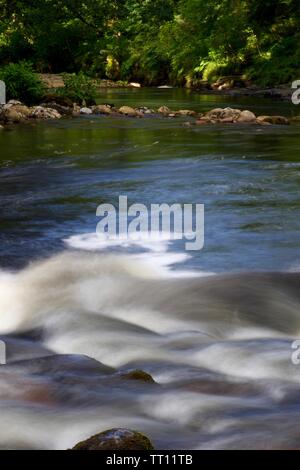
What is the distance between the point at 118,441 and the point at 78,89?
22.4 m

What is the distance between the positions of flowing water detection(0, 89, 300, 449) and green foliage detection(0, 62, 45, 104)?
12186 millimetres

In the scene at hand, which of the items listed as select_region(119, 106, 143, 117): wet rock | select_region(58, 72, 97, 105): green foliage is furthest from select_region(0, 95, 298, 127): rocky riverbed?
select_region(58, 72, 97, 105): green foliage

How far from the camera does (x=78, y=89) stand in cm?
2475

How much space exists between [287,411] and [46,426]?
3.87 feet

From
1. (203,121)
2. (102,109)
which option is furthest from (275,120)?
(102,109)

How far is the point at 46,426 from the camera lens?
3.75 metres

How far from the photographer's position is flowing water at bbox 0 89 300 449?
3822 millimetres

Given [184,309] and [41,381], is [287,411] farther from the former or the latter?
[184,309]

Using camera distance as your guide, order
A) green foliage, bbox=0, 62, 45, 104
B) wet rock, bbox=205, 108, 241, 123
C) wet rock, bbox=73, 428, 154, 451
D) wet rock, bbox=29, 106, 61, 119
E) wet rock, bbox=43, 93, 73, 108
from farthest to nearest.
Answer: wet rock, bbox=43, 93, 73, 108 → green foliage, bbox=0, 62, 45, 104 → wet rock, bbox=29, 106, 61, 119 → wet rock, bbox=205, 108, 241, 123 → wet rock, bbox=73, 428, 154, 451

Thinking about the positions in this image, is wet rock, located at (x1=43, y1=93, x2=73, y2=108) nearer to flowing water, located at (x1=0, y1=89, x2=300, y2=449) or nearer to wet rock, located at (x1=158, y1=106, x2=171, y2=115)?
wet rock, located at (x1=158, y1=106, x2=171, y2=115)

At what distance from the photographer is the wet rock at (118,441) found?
10.2 feet

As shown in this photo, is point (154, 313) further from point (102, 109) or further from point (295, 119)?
point (102, 109)

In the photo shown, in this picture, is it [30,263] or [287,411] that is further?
[30,263]
